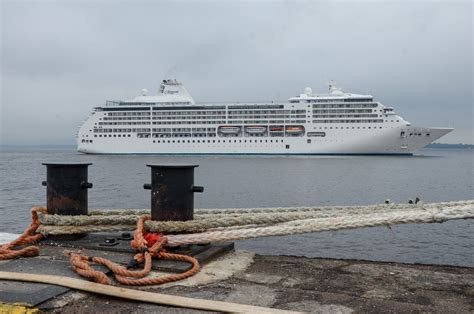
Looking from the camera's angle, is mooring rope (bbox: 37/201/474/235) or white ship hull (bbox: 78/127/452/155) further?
white ship hull (bbox: 78/127/452/155)

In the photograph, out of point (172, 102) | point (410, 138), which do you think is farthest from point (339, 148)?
point (172, 102)

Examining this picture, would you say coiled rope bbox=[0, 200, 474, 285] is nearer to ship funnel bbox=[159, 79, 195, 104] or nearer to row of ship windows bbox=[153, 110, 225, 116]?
row of ship windows bbox=[153, 110, 225, 116]

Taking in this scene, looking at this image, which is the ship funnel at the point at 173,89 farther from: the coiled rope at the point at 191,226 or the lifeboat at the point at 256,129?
the coiled rope at the point at 191,226

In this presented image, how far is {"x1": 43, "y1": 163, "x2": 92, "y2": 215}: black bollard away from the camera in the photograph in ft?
14.8

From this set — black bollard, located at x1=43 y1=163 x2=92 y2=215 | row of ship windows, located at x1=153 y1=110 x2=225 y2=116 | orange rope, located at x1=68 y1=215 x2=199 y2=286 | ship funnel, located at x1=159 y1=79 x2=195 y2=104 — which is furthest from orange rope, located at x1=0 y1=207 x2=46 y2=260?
ship funnel, located at x1=159 y1=79 x2=195 y2=104

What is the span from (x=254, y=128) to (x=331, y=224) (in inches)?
2395

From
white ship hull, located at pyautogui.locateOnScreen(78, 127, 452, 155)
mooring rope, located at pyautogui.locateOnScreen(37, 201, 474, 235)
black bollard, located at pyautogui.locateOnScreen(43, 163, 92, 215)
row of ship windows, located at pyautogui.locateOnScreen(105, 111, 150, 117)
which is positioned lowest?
mooring rope, located at pyautogui.locateOnScreen(37, 201, 474, 235)

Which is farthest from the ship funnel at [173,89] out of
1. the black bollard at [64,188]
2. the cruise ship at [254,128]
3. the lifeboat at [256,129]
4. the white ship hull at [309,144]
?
the black bollard at [64,188]

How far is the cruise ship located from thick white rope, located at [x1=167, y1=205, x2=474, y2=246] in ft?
191

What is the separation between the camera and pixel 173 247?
382 cm

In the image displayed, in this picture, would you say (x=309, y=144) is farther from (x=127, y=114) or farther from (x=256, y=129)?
(x=127, y=114)

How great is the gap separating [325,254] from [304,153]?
2068 inches

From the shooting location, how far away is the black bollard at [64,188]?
4500 millimetres

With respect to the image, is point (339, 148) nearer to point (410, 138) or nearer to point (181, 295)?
point (410, 138)
